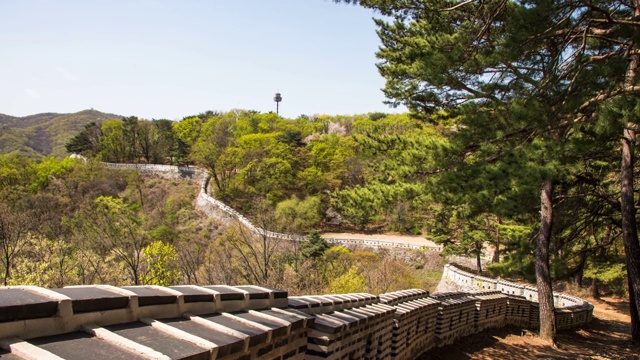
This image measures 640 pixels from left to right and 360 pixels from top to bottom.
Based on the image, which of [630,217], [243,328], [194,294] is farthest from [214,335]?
[630,217]

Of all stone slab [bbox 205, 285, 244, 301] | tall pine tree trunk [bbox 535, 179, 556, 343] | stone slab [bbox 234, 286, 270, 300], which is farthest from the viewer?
tall pine tree trunk [bbox 535, 179, 556, 343]

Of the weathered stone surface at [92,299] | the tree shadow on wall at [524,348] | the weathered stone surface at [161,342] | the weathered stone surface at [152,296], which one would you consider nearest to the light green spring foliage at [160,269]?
the tree shadow on wall at [524,348]

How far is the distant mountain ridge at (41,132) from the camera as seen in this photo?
115m

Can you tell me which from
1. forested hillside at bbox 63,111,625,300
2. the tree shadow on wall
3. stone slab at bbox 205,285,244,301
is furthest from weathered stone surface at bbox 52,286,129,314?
forested hillside at bbox 63,111,625,300

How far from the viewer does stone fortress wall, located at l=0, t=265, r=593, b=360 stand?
2.24 meters

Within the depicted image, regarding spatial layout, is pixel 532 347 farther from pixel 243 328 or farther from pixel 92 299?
pixel 92 299

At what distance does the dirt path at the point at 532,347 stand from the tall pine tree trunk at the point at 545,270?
41cm

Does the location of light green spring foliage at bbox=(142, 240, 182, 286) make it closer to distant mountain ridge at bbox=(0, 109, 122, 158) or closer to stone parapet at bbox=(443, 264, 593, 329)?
stone parapet at bbox=(443, 264, 593, 329)

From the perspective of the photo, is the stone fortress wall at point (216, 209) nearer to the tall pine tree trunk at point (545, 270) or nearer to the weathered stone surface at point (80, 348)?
the tall pine tree trunk at point (545, 270)

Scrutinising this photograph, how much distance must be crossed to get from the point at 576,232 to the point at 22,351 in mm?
14510

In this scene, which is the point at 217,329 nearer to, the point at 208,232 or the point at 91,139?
the point at 208,232

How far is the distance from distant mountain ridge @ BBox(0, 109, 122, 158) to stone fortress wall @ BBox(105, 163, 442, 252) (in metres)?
50.0

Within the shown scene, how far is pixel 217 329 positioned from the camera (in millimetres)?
3115

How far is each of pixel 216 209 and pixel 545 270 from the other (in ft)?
116
